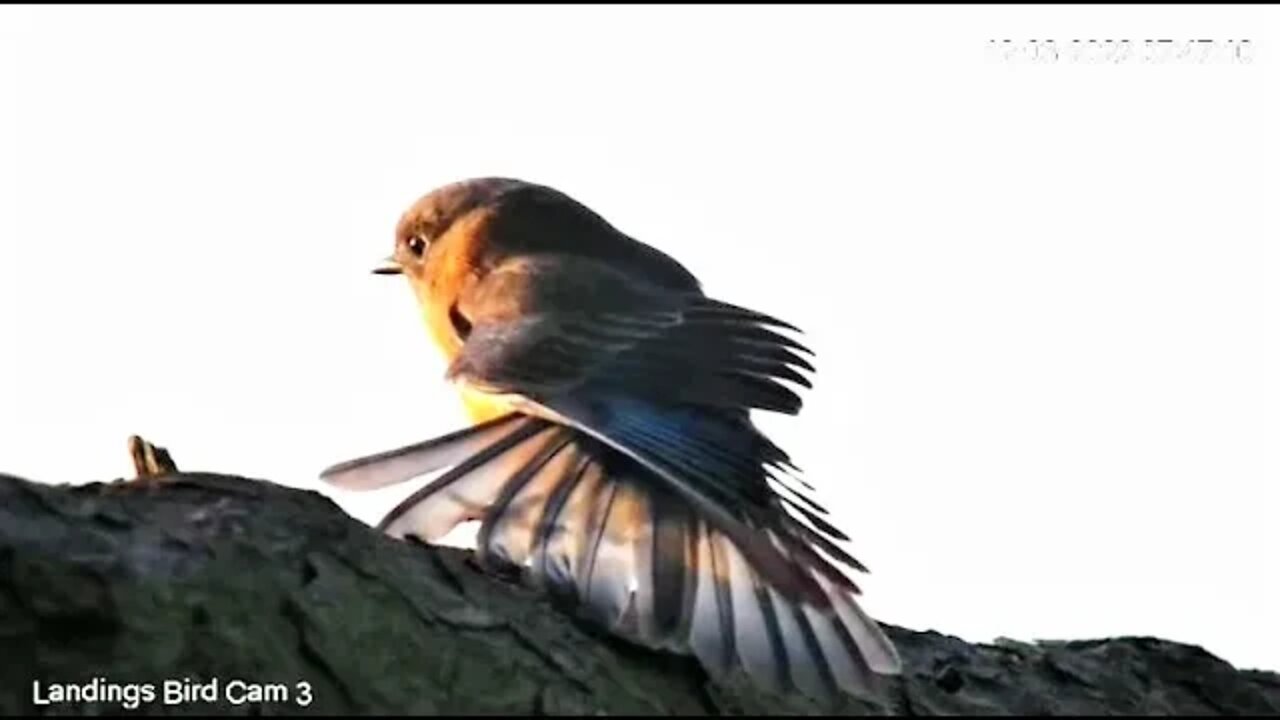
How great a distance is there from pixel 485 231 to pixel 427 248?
0.71ft

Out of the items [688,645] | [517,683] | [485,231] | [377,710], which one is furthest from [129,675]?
[485,231]

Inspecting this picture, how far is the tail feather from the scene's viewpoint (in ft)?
7.72

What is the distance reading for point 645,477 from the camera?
271cm

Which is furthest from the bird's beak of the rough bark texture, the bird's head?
the rough bark texture

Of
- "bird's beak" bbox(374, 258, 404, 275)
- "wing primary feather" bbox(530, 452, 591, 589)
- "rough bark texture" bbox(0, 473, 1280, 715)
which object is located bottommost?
"rough bark texture" bbox(0, 473, 1280, 715)

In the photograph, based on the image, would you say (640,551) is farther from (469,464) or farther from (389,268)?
(389,268)

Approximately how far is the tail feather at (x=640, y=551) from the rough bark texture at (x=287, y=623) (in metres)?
0.07

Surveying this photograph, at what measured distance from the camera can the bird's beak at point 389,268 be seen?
3945mm

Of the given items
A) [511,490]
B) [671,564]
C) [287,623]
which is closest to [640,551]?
[671,564]

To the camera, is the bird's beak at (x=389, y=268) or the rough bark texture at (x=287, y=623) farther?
the bird's beak at (x=389, y=268)

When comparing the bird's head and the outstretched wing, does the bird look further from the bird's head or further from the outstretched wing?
the bird's head

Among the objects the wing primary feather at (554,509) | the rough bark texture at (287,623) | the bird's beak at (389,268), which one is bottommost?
the rough bark texture at (287,623)

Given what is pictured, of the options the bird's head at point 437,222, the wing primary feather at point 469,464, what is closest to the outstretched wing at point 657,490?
the wing primary feather at point 469,464

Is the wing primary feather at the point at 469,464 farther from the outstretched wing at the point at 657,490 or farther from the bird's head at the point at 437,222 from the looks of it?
the bird's head at the point at 437,222
